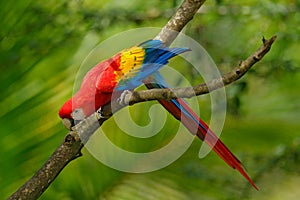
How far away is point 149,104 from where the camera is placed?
52.3 inches

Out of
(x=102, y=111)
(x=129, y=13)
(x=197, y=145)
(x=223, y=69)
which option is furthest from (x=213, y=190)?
(x=102, y=111)

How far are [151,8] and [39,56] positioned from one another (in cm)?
43

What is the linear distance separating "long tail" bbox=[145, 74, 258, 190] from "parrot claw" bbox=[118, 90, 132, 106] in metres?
0.12

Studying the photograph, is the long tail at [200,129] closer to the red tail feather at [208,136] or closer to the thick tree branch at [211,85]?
the red tail feather at [208,136]

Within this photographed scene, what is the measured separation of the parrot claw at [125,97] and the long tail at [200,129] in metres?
0.12

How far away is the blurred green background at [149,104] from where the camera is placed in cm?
127

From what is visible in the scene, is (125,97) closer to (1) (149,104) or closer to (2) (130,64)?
(2) (130,64)

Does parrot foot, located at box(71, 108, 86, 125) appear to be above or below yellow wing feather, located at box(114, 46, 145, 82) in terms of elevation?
below

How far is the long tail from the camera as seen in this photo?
999 mm

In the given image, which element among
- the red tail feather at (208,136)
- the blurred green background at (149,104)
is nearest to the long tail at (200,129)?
the red tail feather at (208,136)

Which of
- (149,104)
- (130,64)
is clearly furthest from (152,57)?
(149,104)

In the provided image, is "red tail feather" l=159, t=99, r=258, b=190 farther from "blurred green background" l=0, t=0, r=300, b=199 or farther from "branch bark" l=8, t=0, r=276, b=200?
"blurred green background" l=0, t=0, r=300, b=199

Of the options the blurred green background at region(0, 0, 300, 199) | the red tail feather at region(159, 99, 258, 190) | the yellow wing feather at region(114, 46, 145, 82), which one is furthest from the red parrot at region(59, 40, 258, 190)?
the blurred green background at region(0, 0, 300, 199)

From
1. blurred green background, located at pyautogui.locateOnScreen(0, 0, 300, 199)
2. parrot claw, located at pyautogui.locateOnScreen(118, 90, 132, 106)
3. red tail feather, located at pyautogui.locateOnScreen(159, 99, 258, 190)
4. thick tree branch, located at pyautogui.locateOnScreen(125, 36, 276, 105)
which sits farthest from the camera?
blurred green background, located at pyautogui.locateOnScreen(0, 0, 300, 199)
